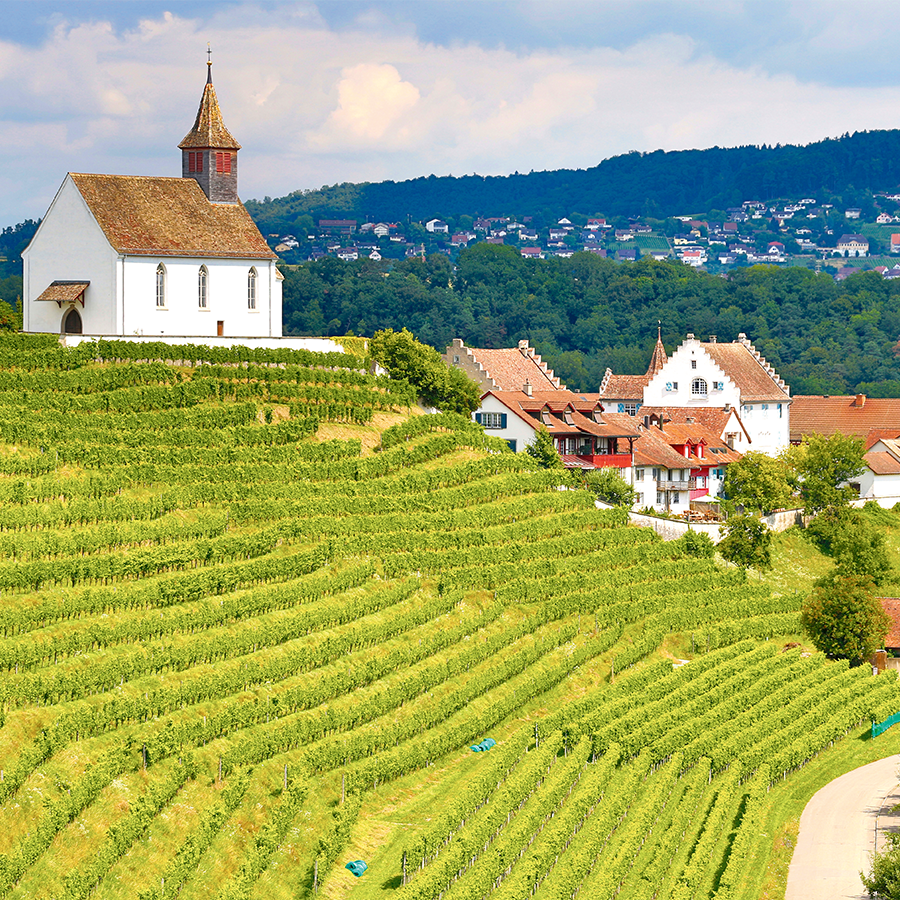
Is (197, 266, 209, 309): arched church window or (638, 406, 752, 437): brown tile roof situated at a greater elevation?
(197, 266, 209, 309): arched church window

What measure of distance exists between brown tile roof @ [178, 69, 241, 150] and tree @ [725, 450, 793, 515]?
3170 centimetres

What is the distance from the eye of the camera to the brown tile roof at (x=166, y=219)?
2753 inches

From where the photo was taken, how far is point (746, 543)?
72625 millimetres

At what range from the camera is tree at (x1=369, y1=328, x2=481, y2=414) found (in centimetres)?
7350

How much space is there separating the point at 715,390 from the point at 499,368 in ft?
51.5

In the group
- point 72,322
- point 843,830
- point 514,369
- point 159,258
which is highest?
point 159,258

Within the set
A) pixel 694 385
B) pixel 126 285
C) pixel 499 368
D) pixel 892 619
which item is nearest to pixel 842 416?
pixel 694 385

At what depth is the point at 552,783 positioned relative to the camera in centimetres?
4359

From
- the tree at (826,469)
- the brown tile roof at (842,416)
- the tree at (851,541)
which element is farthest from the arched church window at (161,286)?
the brown tile roof at (842,416)

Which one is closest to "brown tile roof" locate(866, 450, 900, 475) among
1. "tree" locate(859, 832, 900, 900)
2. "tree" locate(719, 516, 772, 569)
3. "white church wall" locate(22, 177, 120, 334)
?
"tree" locate(719, 516, 772, 569)

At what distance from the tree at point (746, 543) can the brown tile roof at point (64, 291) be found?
3251 centimetres

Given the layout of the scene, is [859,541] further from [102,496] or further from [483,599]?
[102,496]

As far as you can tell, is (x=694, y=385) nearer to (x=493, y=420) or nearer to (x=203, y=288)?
(x=493, y=420)

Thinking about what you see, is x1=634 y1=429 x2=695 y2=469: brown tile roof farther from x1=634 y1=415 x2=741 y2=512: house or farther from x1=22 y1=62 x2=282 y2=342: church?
x1=22 y1=62 x2=282 y2=342: church
